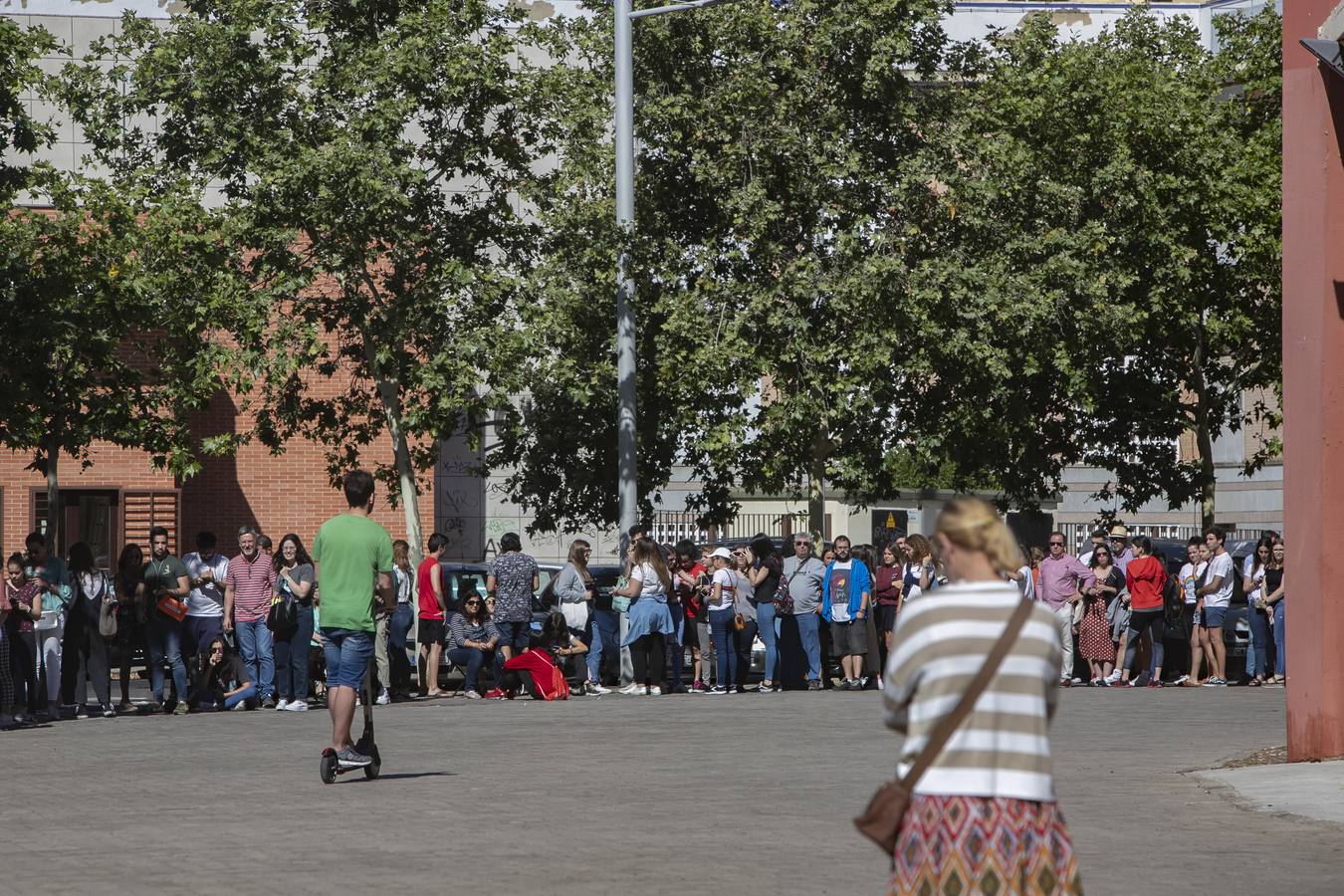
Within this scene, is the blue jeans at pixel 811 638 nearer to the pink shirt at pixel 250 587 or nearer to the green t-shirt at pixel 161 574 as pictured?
the pink shirt at pixel 250 587

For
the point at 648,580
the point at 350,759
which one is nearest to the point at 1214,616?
the point at 648,580

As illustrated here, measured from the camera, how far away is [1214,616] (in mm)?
24297


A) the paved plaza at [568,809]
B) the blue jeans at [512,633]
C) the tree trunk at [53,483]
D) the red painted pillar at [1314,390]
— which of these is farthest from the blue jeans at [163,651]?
the red painted pillar at [1314,390]

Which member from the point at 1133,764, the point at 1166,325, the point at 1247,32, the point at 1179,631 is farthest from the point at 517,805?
the point at 1247,32

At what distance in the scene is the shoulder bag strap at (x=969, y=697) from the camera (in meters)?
5.23

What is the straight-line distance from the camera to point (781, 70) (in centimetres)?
2945

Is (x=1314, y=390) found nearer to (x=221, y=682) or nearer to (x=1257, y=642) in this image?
(x=1257, y=642)

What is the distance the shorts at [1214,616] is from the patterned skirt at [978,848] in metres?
19.7

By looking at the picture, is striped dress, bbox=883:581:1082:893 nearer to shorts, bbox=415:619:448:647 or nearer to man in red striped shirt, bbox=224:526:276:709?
man in red striped shirt, bbox=224:526:276:709

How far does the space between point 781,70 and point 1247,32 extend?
47.1 ft

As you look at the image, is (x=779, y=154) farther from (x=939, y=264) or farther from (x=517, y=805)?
(x=517, y=805)

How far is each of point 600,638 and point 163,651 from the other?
5.37m

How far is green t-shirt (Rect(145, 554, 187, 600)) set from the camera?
20.5 meters

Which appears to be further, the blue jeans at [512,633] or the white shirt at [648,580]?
the white shirt at [648,580]
